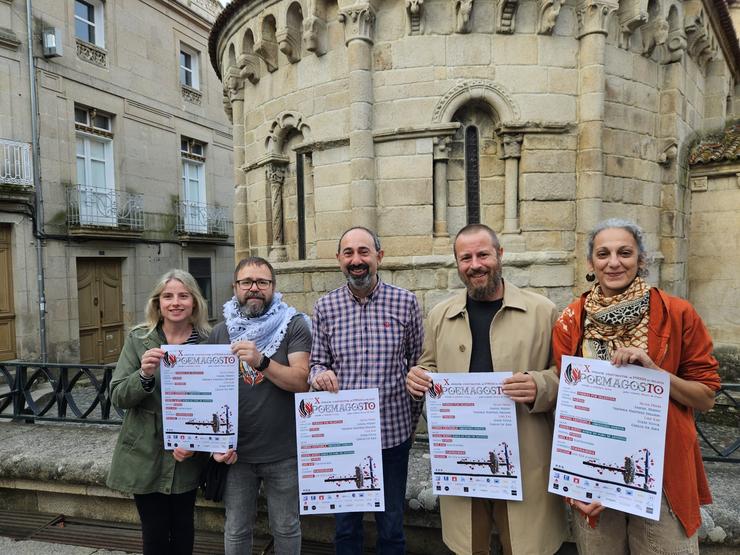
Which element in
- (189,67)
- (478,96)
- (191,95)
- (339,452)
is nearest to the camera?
(339,452)

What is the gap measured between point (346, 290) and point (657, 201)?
640 centimetres

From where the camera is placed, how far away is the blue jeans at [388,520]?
2480 mm

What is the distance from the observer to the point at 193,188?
57.4 ft

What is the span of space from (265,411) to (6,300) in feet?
38.8

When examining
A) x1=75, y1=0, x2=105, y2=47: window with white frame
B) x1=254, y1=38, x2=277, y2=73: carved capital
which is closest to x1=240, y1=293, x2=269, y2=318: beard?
x1=254, y1=38, x2=277, y2=73: carved capital

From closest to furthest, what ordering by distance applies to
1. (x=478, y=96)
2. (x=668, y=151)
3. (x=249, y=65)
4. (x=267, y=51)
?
(x=478, y=96) → (x=668, y=151) → (x=267, y=51) → (x=249, y=65)

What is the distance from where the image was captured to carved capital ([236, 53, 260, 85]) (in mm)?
7582

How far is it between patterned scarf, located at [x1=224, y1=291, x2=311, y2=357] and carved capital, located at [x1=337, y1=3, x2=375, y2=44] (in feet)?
15.8

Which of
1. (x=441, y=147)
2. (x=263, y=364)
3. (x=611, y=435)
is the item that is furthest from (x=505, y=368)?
(x=441, y=147)

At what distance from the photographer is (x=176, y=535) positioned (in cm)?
256

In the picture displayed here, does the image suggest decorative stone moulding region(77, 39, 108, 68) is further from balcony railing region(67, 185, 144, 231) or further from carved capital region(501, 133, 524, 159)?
carved capital region(501, 133, 524, 159)

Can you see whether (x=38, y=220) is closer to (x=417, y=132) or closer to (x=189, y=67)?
(x=189, y=67)

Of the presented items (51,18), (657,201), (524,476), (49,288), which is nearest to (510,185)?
(657,201)

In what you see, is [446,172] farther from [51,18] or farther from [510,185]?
[51,18]
